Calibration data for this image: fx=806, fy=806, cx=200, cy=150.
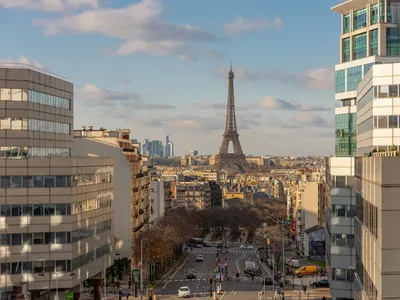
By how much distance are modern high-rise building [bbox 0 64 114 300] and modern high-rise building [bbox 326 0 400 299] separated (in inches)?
920

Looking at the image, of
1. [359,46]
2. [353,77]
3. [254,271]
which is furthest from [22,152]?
[254,271]

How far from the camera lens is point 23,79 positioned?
76.2 m

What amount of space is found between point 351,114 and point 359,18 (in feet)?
33.8

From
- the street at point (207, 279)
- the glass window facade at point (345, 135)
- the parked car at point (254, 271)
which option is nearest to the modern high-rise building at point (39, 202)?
the street at point (207, 279)

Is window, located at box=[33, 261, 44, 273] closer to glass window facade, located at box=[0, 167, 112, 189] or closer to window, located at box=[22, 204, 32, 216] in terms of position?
window, located at box=[22, 204, 32, 216]

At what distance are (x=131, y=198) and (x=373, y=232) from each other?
85.7 m

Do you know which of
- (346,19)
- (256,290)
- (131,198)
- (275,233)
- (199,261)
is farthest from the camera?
(275,233)

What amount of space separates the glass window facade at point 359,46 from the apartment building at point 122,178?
41579 millimetres

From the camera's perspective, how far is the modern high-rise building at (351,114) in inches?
2717

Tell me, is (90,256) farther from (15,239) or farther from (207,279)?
(207,279)

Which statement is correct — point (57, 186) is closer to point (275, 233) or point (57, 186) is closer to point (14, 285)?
point (14, 285)

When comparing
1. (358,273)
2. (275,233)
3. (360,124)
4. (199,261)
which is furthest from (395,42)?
(275,233)

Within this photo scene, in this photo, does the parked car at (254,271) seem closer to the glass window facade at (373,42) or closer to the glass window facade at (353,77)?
the glass window facade at (353,77)

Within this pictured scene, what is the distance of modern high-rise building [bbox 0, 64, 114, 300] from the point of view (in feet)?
234
